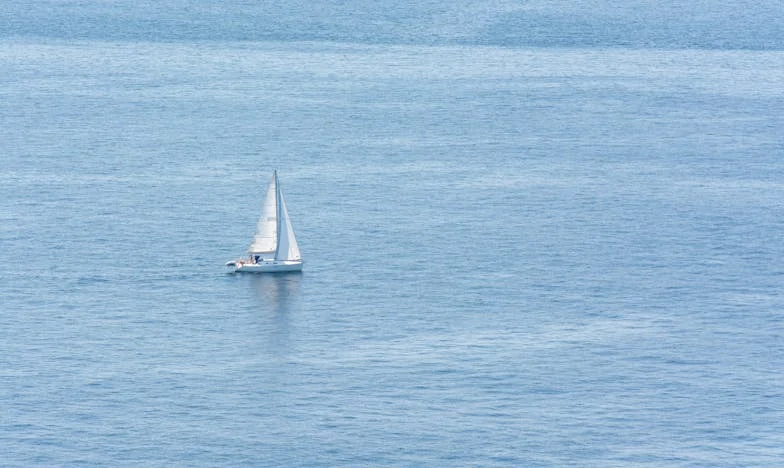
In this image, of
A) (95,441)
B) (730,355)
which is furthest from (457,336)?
(95,441)

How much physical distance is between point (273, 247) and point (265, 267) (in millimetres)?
3558

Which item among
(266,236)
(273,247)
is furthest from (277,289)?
(266,236)

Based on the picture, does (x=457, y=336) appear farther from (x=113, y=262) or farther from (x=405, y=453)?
(x=113, y=262)

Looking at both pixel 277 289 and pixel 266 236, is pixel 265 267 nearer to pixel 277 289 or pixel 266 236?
pixel 266 236

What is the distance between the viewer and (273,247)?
198 m

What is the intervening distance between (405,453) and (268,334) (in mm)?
31819

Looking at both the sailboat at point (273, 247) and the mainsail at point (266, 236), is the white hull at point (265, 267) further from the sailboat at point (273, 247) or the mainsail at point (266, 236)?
the mainsail at point (266, 236)

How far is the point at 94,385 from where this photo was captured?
161500mm

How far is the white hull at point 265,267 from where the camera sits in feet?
640

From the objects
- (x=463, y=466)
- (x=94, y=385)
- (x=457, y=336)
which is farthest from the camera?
(x=457, y=336)

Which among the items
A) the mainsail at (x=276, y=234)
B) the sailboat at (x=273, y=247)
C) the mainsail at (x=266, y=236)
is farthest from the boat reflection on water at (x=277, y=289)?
the mainsail at (x=266, y=236)

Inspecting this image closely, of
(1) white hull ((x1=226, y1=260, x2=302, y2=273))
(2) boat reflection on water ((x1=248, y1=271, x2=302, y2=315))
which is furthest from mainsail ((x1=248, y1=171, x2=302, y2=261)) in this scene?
(2) boat reflection on water ((x1=248, y1=271, x2=302, y2=315))

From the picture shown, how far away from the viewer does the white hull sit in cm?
19500

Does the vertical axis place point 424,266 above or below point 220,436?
above
